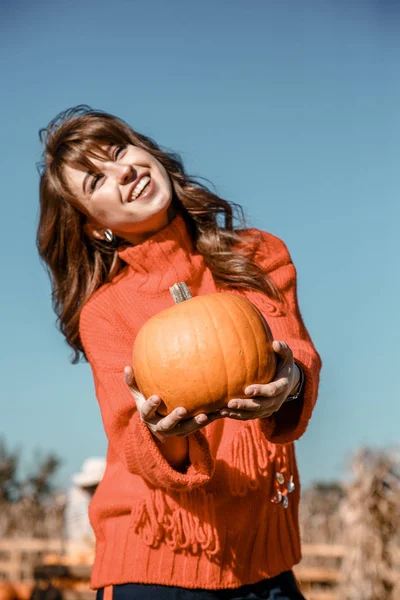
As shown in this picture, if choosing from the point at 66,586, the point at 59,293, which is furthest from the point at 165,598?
the point at 66,586

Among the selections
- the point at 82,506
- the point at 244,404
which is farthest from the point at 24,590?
the point at 244,404

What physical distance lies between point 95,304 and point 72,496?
729 cm

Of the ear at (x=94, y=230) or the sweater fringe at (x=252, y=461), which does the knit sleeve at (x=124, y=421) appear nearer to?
the sweater fringe at (x=252, y=461)

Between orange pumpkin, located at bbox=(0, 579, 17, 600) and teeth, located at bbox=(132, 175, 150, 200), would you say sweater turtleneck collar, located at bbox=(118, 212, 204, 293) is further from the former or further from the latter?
orange pumpkin, located at bbox=(0, 579, 17, 600)

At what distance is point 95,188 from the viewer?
10.1 ft

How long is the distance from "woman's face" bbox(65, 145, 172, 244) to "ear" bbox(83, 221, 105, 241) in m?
0.13

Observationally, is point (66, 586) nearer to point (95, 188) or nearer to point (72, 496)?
point (72, 496)

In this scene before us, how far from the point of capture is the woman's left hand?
7.21 ft

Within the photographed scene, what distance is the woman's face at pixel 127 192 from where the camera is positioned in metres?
2.97

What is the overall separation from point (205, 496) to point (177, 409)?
53cm

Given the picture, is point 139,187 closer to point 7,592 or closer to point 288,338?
point 288,338

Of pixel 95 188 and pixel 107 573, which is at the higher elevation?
pixel 95 188

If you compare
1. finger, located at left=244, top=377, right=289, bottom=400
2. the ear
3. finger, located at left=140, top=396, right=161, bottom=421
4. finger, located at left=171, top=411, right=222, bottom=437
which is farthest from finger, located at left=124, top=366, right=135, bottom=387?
the ear

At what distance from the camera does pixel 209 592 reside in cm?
265
